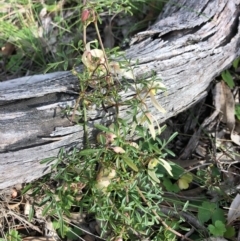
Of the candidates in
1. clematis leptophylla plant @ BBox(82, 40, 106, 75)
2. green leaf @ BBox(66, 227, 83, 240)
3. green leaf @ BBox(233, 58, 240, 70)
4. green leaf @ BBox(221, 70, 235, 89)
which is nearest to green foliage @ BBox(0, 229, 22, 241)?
green leaf @ BBox(66, 227, 83, 240)

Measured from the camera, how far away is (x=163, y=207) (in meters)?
2.12

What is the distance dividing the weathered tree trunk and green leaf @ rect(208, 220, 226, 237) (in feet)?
1.76

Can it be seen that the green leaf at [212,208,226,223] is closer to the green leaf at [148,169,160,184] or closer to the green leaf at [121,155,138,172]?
the green leaf at [148,169,160,184]

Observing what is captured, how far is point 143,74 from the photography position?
2035 mm

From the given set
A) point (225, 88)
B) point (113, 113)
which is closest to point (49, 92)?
point (113, 113)

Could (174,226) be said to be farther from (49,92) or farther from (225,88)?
(225,88)

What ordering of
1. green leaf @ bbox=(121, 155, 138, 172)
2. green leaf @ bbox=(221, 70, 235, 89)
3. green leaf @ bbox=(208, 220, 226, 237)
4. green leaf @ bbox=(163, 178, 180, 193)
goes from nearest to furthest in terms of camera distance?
green leaf @ bbox=(121, 155, 138, 172) < green leaf @ bbox=(208, 220, 226, 237) < green leaf @ bbox=(163, 178, 180, 193) < green leaf @ bbox=(221, 70, 235, 89)

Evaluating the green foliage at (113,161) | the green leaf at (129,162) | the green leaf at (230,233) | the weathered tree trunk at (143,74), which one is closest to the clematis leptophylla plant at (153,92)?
the green foliage at (113,161)

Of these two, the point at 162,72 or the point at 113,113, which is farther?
the point at 162,72

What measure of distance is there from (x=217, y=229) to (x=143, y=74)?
0.74m

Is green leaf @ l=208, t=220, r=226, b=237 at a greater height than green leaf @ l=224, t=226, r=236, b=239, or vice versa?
green leaf @ l=208, t=220, r=226, b=237

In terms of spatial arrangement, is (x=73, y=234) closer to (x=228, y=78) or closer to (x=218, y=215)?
(x=218, y=215)

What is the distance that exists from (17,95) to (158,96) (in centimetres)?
62

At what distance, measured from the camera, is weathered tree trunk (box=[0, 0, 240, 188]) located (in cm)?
186
